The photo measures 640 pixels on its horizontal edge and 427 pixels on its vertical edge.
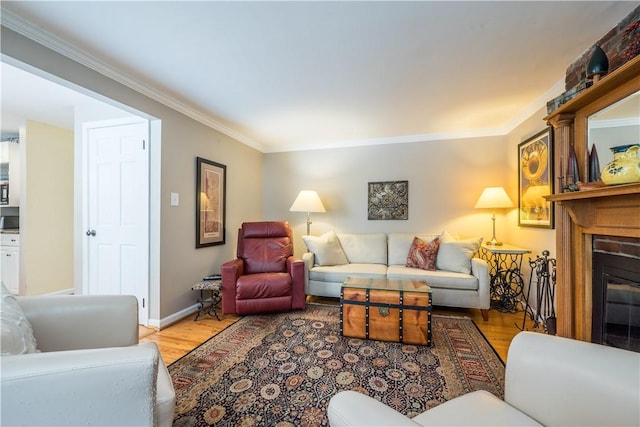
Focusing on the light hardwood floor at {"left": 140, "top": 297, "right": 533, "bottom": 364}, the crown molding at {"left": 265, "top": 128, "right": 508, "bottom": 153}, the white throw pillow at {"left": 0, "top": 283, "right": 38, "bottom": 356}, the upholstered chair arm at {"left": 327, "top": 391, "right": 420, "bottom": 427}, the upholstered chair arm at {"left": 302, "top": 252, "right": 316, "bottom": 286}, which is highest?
the crown molding at {"left": 265, "top": 128, "right": 508, "bottom": 153}

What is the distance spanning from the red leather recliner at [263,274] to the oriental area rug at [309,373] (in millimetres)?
303

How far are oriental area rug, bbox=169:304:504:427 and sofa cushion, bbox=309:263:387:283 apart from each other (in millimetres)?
725

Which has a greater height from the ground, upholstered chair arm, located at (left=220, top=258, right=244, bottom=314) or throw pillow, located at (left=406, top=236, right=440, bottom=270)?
throw pillow, located at (left=406, top=236, right=440, bottom=270)

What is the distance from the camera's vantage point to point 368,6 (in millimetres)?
1420

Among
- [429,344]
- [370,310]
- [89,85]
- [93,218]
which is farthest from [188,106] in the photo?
[429,344]

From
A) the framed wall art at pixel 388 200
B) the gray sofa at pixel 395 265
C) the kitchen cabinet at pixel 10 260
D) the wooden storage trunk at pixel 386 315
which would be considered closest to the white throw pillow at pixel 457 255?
the gray sofa at pixel 395 265

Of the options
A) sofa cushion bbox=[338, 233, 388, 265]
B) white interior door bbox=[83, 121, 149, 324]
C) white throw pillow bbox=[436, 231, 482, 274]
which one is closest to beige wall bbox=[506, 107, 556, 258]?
white throw pillow bbox=[436, 231, 482, 274]

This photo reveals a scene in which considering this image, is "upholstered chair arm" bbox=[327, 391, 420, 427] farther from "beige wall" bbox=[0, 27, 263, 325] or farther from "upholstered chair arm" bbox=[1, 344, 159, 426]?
"beige wall" bbox=[0, 27, 263, 325]

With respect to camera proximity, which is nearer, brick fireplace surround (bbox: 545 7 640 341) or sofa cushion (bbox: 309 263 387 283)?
brick fireplace surround (bbox: 545 7 640 341)

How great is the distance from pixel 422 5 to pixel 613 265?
1761 mm

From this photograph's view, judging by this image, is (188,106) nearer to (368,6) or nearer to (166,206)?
(166,206)

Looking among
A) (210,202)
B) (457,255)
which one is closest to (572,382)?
(457,255)

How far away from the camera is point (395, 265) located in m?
3.38

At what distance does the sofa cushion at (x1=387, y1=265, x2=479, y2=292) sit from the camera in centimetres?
271
